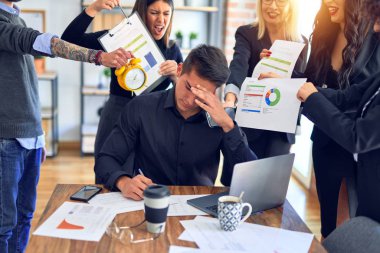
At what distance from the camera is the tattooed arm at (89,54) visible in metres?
2.04

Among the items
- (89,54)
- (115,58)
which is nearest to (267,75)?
(115,58)

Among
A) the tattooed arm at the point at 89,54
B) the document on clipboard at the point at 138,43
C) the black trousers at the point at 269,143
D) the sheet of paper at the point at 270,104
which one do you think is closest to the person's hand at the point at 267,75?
the sheet of paper at the point at 270,104

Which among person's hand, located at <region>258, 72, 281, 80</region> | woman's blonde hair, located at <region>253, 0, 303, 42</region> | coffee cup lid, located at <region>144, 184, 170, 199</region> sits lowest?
coffee cup lid, located at <region>144, 184, 170, 199</region>

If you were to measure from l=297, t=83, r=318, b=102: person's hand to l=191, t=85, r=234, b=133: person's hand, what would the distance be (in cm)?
29

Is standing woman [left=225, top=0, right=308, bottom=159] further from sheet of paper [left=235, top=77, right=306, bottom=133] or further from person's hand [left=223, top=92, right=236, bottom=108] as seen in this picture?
sheet of paper [left=235, top=77, right=306, bottom=133]

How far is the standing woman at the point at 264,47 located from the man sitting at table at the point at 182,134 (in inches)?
17.1

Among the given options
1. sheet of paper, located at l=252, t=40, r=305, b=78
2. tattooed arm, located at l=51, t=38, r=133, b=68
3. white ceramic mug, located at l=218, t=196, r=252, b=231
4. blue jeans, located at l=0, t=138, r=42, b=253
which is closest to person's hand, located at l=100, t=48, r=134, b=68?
tattooed arm, located at l=51, t=38, r=133, b=68

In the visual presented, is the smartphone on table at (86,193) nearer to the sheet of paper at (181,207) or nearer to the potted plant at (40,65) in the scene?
the sheet of paper at (181,207)

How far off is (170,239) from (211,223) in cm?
Answer: 17

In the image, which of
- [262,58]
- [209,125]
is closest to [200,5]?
[262,58]

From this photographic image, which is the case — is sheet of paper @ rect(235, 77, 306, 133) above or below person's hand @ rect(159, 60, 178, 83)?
below

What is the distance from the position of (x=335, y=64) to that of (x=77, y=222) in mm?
1378

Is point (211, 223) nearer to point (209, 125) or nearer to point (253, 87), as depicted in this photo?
point (209, 125)

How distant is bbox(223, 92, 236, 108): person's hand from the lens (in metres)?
2.38
